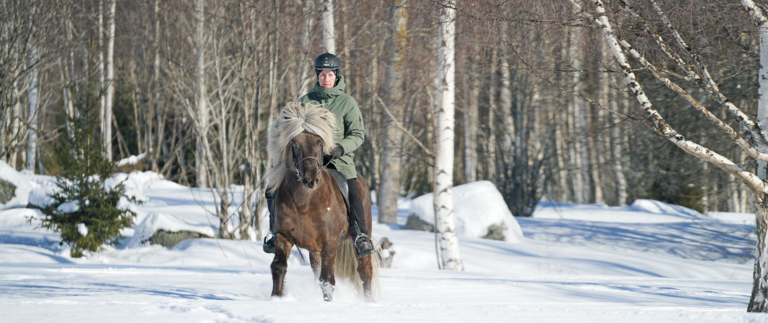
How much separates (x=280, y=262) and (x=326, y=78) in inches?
62.7

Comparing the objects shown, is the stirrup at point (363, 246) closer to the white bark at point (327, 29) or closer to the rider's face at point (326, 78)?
the rider's face at point (326, 78)

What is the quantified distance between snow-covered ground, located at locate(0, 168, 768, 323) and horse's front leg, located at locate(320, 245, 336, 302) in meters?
0.18

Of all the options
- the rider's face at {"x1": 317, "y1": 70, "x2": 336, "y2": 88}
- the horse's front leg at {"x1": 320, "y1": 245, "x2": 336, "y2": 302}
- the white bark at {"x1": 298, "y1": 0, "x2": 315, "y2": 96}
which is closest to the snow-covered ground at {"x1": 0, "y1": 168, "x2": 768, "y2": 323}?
the horse's front leg at {"x1": 320, "y1": 245, "x2": 336, "y2": 302}

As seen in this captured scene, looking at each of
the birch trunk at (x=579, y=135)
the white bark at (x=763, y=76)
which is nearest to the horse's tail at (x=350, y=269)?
the white bark at (x=763, y=76)

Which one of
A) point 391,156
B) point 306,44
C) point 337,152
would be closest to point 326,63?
point 337,152

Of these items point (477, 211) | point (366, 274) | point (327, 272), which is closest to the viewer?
point (327, 272)

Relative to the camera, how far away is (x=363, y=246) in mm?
5293

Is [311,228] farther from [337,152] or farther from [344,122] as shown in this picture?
[344,122]

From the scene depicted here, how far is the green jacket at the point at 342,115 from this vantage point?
213 inches

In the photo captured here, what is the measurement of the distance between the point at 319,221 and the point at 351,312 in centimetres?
93

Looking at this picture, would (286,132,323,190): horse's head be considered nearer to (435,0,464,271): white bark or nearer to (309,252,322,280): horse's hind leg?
(309,252,322,280): horse's hind leg

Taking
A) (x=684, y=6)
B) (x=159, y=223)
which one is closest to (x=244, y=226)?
(x=159, y=223)

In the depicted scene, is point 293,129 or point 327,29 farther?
point 327,29

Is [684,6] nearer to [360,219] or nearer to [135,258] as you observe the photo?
[360,219]
